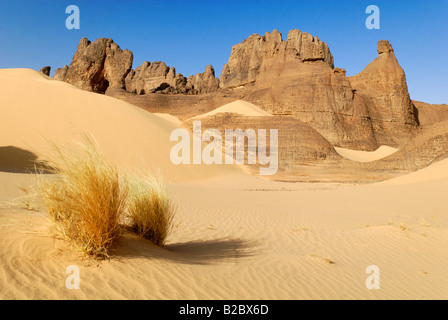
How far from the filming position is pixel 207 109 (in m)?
47.3

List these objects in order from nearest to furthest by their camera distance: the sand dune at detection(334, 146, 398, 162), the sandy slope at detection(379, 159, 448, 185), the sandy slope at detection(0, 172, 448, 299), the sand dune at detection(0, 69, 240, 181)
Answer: the sandy slope at detection(0, 172, 448, 299) → the sandy slope at detection(379, 159, 448, 185) → the sand dune at detection(0, 69, 240, 181) → the sand dune at detection(334, 146, 398, 162)

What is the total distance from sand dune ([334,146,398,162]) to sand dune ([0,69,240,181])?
20.8 meters

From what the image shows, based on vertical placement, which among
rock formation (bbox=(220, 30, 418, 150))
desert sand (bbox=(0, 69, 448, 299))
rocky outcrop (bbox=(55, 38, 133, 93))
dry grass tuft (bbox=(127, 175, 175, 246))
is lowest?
desert sand (bbox=(0, 69, 448, 299))

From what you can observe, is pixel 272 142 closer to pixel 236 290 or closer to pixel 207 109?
pixel 207 109

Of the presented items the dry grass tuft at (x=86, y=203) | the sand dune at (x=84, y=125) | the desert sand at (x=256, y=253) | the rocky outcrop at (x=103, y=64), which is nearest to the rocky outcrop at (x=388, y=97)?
the sand dune at (x=84, y=125)

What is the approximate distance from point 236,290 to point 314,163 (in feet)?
84.5

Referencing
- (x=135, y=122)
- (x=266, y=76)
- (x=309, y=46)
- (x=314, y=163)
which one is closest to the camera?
(x=135, y=122)

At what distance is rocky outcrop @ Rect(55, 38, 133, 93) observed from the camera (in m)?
56.2

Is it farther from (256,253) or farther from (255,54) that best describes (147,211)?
(255,54)

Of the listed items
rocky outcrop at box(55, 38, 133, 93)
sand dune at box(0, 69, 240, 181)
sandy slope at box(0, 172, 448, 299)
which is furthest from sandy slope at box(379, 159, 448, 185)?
rocky outcrop at box(55, 38, 133, 93)

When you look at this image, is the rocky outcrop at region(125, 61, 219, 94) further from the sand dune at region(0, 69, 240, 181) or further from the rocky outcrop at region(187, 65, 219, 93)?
the sand dune at region(0, 69, 240, 181)

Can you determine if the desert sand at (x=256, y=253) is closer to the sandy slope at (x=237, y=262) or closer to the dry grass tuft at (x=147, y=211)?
the sandy slope at (x=237, y=262)

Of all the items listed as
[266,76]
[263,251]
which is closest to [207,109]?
[266,76]

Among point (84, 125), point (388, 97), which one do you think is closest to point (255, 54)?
point (388, 97)
